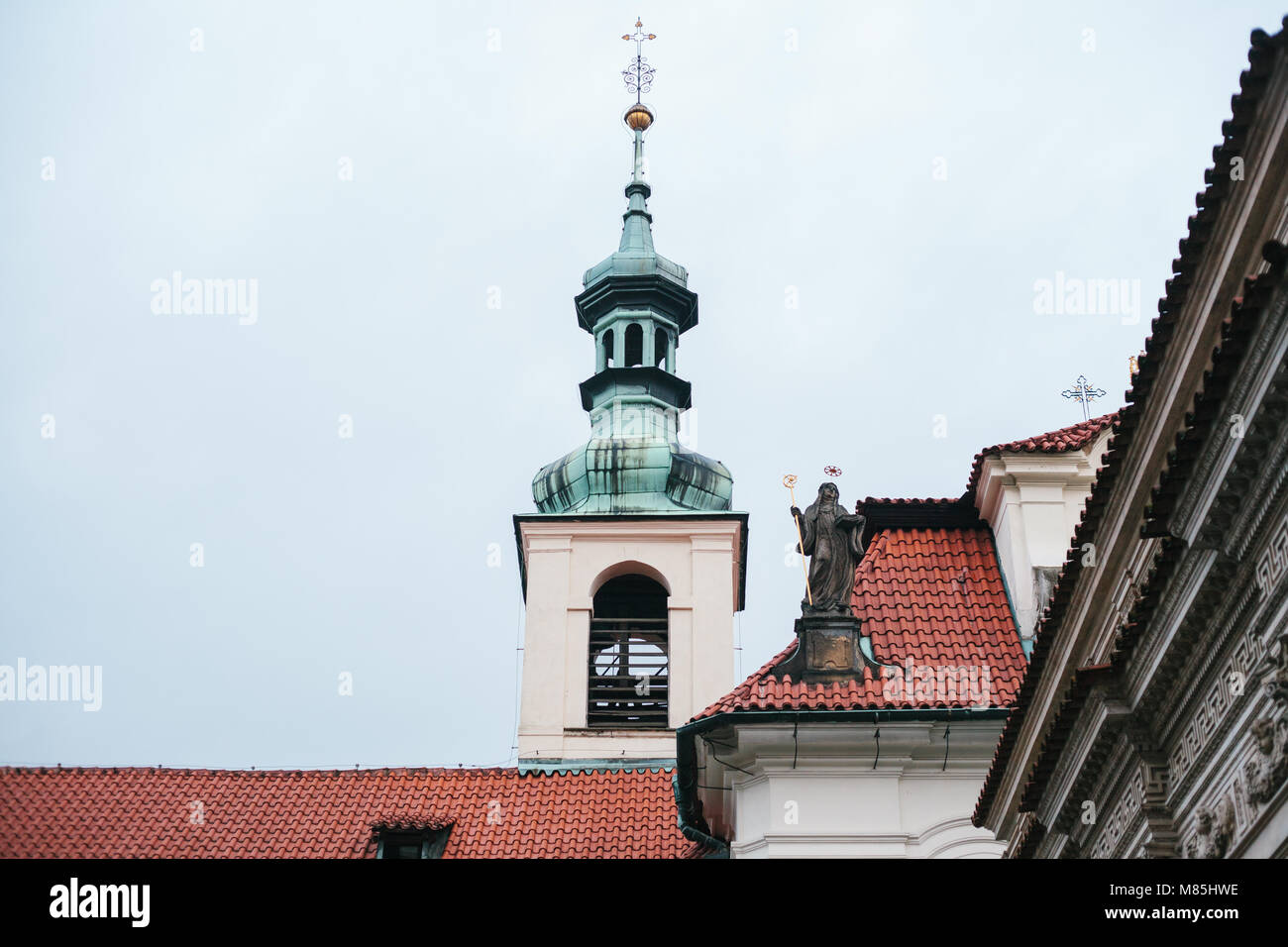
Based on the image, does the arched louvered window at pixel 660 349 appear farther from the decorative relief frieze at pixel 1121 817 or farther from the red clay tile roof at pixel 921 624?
the decorative relief frieze at pixel 1121 817

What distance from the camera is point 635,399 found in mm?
33125

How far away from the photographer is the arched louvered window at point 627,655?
95.8 ft

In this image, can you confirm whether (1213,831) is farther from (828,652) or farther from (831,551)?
(831,551)

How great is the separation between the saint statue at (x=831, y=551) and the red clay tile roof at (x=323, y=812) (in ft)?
18.2

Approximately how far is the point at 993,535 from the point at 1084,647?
9258 mm

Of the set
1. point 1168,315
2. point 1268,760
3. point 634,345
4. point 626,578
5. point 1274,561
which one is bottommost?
point 1268,760

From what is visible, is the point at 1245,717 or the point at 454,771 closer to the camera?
the point at 1245,717

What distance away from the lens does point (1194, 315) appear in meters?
9.02

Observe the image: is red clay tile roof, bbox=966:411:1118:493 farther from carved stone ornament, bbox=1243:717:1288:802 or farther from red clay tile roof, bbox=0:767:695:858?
carved stone ornament, bbox=1243:717:1288:802

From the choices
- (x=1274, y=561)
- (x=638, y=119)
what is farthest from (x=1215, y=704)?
(x=638, y=119)

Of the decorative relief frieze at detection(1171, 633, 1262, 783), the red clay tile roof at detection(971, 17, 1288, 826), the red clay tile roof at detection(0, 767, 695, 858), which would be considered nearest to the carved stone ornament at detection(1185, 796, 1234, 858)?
the decorative relief frieze at detection(1171, 633, 1262, 783)

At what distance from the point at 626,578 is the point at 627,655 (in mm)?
1458
